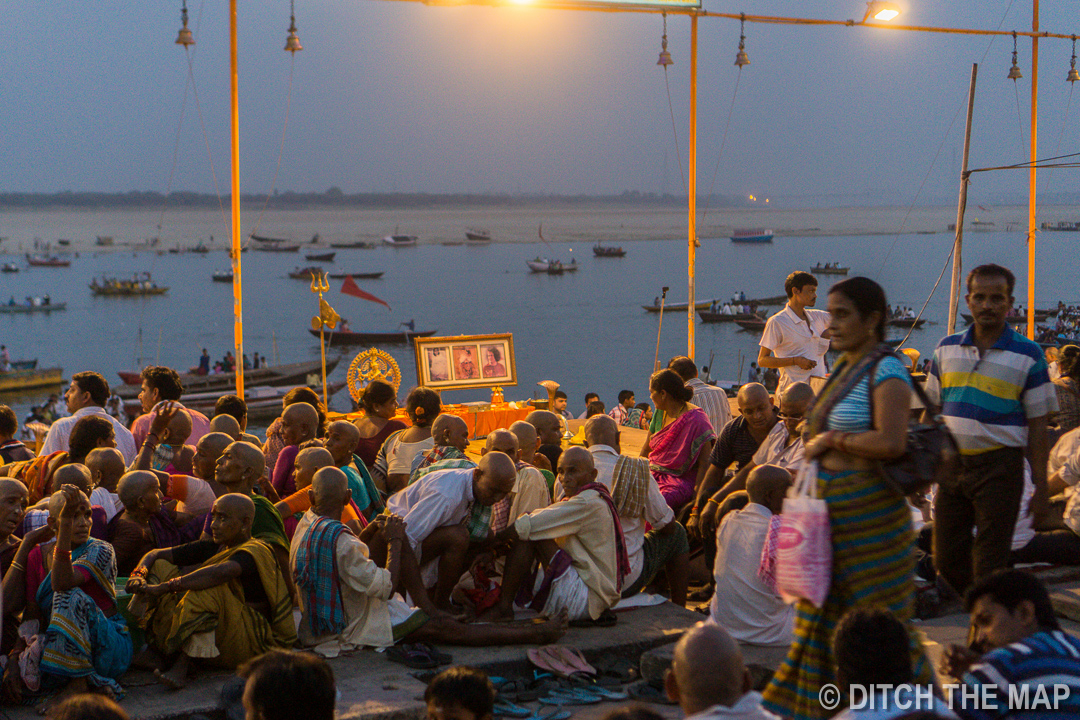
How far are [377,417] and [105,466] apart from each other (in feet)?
7.99

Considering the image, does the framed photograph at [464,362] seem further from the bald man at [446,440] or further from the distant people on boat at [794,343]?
the bald man at [446,440]

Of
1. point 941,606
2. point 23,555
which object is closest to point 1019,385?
point 941,606

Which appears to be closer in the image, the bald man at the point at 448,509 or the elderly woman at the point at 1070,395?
the bald man at the point at 448,509

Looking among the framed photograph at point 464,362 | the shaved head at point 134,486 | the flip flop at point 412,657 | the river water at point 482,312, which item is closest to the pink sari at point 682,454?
the flip flop at point 412,657

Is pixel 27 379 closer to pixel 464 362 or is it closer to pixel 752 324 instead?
pixel 752 324

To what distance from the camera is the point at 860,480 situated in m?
3.25

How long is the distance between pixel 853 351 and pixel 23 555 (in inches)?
146

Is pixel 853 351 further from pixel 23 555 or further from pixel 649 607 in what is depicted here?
Result: pixel 23 555

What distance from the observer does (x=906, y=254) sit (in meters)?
200

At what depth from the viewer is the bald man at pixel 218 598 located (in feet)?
15.5

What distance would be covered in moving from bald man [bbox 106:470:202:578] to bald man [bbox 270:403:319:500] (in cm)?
103

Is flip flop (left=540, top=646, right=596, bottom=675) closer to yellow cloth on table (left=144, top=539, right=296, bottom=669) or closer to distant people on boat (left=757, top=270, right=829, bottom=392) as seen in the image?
yellow cloth on table (left=144, top=539, right=296, bottom=669)

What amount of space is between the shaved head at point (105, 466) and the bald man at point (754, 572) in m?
3.20

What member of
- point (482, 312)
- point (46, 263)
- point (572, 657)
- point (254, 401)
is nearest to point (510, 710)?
point (572, 657)
